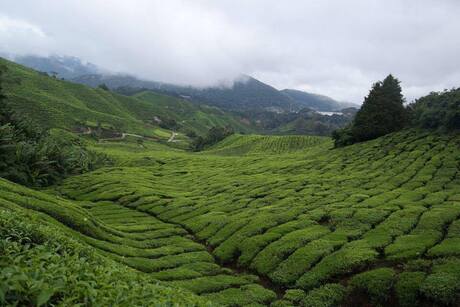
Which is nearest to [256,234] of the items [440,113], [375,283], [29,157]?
[375,283]

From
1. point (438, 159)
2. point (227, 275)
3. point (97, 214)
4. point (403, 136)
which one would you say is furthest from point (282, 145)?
point (227, 275)

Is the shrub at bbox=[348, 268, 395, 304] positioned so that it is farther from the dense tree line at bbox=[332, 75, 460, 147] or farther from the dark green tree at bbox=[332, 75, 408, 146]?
the dark green tree at bbox=[332, 75, 408, 146]

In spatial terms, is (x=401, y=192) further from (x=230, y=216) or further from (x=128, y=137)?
(x=128, y=137)

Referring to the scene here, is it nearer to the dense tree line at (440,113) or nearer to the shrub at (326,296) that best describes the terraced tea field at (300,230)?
the shrub at (326,296)

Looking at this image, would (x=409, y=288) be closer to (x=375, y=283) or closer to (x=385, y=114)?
(x=375, y=283)

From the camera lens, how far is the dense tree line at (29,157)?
54.5 metres

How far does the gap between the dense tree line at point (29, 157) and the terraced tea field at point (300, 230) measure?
6510mm

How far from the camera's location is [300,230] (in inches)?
1259

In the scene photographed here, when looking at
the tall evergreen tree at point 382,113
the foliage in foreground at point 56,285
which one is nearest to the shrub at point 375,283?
the foliage in foreground at point 56,285

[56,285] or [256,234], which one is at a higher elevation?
[56,285]

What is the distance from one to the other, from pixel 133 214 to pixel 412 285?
35186mm

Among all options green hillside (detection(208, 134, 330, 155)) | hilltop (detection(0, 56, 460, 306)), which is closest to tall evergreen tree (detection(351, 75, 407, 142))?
hilltop (detection(0, 56, 460, 306))

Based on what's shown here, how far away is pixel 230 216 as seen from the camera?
134 feet

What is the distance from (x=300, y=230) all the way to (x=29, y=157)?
48.5 m
